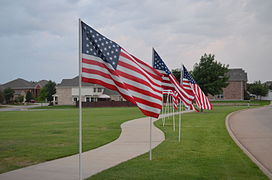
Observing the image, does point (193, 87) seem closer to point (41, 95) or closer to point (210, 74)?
point (210, 74)

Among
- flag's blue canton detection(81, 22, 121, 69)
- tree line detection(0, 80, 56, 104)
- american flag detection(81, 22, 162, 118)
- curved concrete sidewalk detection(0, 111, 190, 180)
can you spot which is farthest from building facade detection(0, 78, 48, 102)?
flag's blue canton detection(81, 22, 121, 69)

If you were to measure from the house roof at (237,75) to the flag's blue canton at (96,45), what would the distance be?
8307cm

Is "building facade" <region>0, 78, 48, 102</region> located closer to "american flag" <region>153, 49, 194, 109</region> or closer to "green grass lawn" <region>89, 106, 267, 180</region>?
"american flag" <region>153, 49, 194, 109</region>

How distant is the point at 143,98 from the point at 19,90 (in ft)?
382

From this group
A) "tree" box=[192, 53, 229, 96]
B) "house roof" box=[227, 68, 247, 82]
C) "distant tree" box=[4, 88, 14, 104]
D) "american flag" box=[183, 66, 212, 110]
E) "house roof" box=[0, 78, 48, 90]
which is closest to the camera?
"american flag" box=[183, 66, 212, 110]

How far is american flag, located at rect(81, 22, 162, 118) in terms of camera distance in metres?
6.89

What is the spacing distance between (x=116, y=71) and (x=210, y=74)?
113ft

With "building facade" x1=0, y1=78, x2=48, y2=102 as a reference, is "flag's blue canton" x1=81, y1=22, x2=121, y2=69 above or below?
A: below

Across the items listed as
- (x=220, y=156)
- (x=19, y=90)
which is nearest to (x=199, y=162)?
(x=220, y=156)

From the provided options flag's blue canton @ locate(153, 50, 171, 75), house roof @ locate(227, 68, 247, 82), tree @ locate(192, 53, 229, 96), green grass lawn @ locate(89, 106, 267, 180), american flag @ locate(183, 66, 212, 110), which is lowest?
green grass lawn @ locate(89, 106, 267, 180)

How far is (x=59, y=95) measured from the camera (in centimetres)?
8388

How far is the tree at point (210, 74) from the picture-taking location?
40.1m

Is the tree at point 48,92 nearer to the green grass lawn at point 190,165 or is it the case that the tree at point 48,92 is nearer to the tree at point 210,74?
the tree at point 210,74

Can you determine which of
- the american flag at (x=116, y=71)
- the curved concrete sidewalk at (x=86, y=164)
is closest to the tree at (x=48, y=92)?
the curved concrete sidewalk at (x=86, y=164)
